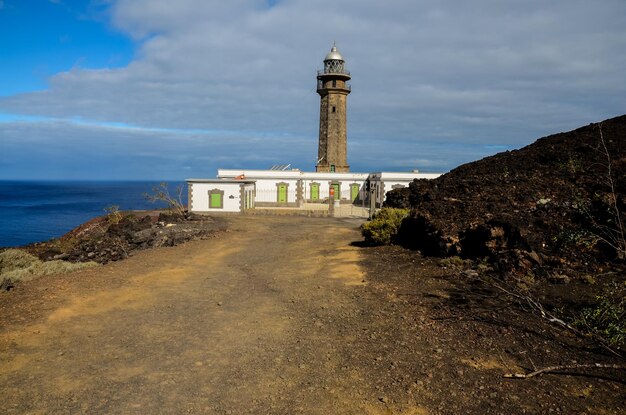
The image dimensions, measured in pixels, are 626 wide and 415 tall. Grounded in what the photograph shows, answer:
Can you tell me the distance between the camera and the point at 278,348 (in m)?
7.47

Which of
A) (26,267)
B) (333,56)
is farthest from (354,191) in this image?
(26,267)

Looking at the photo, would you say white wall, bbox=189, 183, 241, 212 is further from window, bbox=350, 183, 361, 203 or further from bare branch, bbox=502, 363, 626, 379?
bare branch, bbox=502, 363, 626, 379

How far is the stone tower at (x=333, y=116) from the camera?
4719 cm

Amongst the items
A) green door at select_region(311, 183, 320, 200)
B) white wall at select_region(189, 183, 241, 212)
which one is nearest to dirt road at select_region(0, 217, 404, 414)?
white wall at select_region(189, 183, 241, 212)

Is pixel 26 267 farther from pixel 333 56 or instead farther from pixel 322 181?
pixel 333 56

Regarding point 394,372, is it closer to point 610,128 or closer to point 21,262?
point 21,262

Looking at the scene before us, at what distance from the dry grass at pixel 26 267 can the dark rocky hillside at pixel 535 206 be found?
1162 centimetres

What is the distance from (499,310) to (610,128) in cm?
1462

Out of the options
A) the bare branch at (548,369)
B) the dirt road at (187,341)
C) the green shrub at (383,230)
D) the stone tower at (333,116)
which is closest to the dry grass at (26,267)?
the dirt road at (187,341)

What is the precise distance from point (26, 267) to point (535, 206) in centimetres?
1663

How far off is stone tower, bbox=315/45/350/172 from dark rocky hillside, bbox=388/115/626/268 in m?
25.8

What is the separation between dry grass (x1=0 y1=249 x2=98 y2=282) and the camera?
12516 millimetres

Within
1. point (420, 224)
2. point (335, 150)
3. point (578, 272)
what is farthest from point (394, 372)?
point (335, 150)

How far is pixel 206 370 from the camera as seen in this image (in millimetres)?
6617
